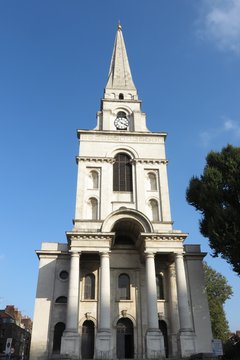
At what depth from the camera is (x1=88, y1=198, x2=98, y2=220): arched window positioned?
30281 millimetres

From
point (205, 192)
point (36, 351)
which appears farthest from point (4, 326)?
point (205, 192)

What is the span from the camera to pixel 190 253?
3023 cm

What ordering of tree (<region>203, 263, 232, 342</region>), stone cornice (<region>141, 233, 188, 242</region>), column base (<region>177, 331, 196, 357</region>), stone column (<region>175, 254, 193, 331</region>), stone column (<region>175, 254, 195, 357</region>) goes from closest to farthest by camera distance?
1. column base (<region>177, 331, 196, 357</region>)
2. stone column (<region>175, 254, 195, 357</region>)
3. stone column (<region>175, 254, 193, 331</region>)
4. stone cornice (<region>141, 233, 188, 242</region>)
5. tree (<region>203, 263, 232, 342</region>)

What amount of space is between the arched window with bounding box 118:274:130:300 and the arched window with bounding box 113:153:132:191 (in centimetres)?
804

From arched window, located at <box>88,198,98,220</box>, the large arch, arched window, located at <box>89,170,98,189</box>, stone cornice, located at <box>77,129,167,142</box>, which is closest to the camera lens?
the large arch

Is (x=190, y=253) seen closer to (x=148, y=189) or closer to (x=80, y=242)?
(x=148, y=189)

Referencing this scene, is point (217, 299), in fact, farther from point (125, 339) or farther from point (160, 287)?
point (125, 339)

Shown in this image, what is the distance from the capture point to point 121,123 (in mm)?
36969

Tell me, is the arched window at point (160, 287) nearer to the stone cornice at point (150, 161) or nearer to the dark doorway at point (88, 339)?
the dark doorway at point (88, 339)

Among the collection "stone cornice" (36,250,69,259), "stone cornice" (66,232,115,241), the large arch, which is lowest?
"stone cornice" (36,250,69,259)

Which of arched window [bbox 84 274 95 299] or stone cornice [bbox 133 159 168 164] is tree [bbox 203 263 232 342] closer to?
stone cornice [bbox 133 159 168 164]

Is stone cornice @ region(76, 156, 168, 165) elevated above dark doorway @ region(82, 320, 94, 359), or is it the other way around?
stone cornice @ region(76, 156, 168, 165)

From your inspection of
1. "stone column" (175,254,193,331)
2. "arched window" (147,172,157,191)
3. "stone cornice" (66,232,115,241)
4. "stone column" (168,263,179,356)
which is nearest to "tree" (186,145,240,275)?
"stone column" (175,254,193,331)

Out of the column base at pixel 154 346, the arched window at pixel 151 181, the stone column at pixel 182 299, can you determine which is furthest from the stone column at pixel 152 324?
the arched window at pixel 151 181
